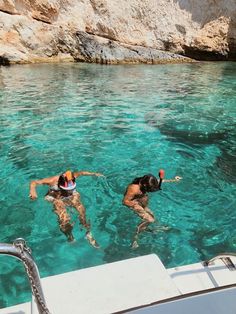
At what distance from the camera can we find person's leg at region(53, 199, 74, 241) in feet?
20.1

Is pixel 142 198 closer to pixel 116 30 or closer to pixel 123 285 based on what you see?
pixel 123 285

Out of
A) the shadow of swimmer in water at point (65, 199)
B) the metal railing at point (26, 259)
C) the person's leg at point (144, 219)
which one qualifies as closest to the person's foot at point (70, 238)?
the shadow of swimmer in water at point (65, 199)

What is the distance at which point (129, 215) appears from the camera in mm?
6680

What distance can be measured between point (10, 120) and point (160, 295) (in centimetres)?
1090

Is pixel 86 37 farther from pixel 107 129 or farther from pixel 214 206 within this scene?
pixel 214 206

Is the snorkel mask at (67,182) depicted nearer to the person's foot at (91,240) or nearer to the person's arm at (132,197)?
the person's foot at (91,240)

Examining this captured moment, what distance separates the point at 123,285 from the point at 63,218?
3.47m

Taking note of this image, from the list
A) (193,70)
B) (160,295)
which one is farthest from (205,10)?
(160,295)

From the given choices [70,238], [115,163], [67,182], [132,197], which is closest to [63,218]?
[70,238]

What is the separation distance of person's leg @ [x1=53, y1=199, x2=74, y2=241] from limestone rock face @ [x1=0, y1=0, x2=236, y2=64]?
2270 cm

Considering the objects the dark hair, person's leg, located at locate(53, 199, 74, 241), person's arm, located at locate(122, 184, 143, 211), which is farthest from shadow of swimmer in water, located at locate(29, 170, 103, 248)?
the dark hair

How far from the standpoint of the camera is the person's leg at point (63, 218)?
613 cm

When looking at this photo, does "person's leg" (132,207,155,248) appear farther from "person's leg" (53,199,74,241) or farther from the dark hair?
"person's leg" (53,199,74,241)

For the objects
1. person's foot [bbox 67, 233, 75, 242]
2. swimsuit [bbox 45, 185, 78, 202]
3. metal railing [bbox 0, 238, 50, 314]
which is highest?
metal railing [bbox 0, 238, 50, 314]
